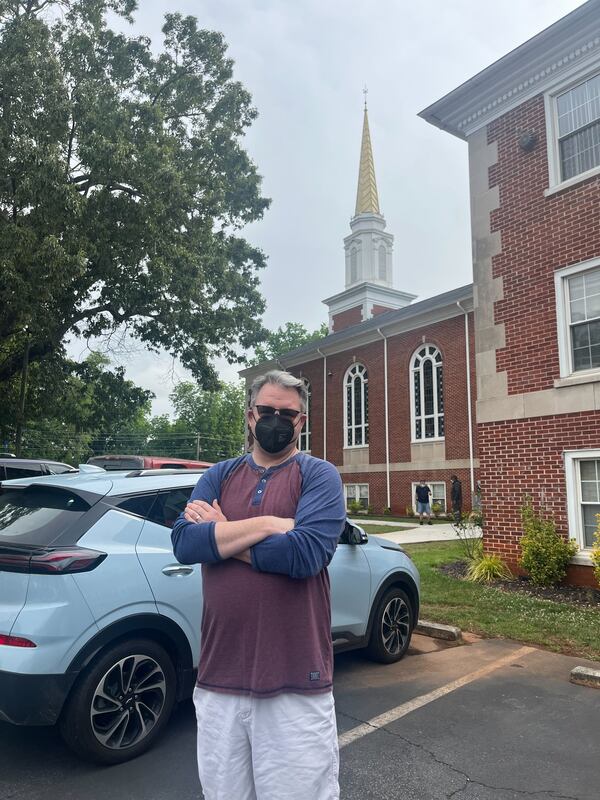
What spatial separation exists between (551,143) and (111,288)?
1162 cm

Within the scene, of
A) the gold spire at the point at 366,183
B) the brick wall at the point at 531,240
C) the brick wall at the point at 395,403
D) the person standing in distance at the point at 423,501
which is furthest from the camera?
the gold spire at the point at 366,183

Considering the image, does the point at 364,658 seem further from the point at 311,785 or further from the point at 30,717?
the point at 311,785

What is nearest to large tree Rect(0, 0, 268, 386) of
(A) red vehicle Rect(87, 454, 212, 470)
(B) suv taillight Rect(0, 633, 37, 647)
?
(A) red vehicle Rect(87, 454, 212, 470)

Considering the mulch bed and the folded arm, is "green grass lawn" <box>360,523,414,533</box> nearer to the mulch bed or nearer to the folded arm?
the mulch bed

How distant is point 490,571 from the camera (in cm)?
955

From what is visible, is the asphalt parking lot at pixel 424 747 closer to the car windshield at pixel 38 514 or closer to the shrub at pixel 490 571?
the car windshield at pixel 38 514

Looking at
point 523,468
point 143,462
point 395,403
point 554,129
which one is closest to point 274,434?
point 143,462

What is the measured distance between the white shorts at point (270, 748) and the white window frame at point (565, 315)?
829 centimetres

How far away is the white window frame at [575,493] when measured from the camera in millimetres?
8831

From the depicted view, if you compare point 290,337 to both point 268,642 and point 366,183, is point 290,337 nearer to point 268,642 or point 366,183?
point 366,183

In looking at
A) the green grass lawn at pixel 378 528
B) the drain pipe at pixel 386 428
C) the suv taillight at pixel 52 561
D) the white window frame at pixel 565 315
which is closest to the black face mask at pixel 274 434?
the suv taillight at pixel 52 561

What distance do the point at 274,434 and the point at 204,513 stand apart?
38cm

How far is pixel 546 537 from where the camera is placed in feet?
29.2

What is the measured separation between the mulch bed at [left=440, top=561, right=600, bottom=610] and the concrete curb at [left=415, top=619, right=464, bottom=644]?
7.73ft
